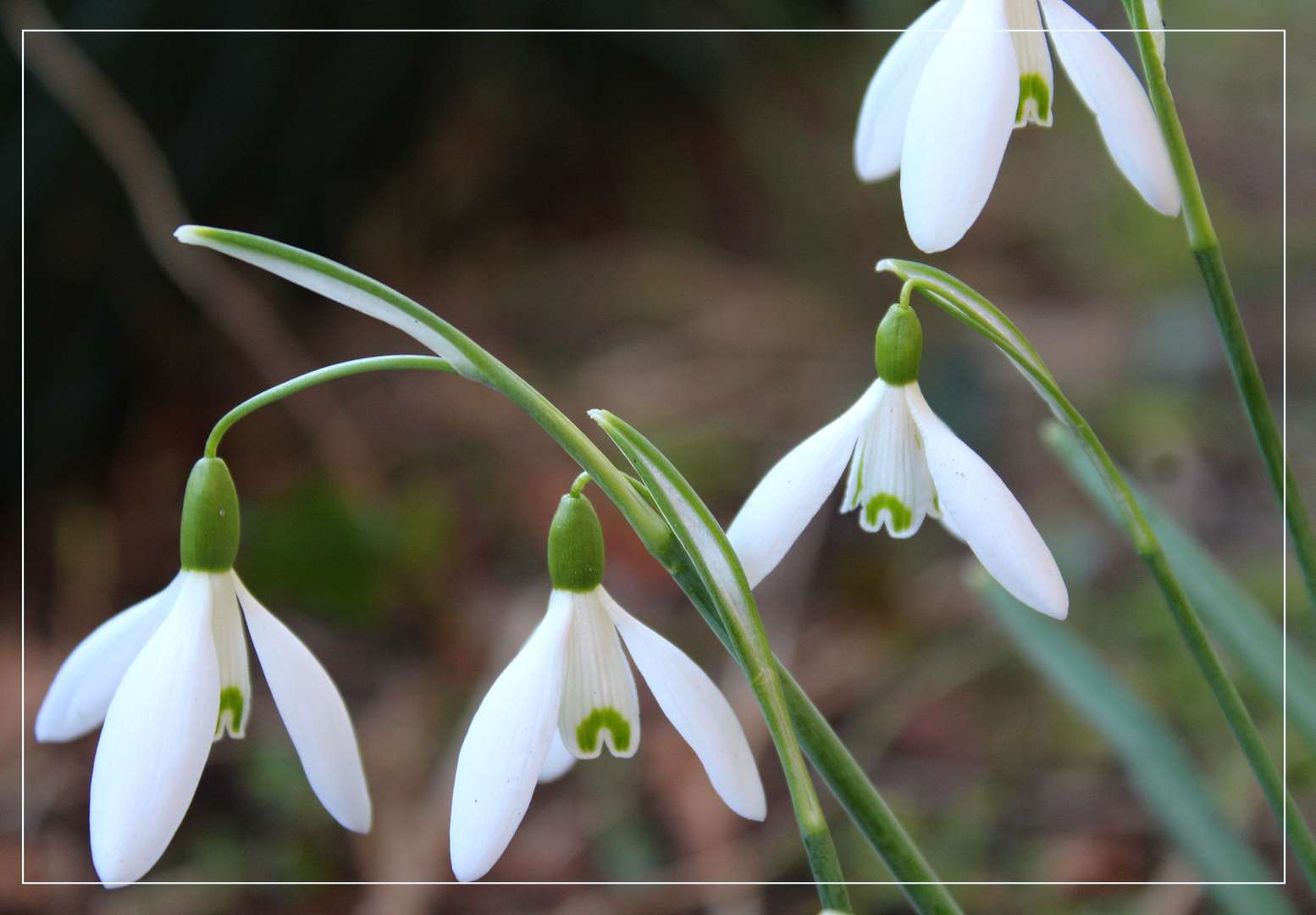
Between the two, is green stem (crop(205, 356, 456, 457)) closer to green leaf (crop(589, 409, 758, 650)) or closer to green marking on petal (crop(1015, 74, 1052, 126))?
green leaf (crop(589, 409, 758, 650))

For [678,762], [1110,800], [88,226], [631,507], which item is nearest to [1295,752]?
[1110,800]

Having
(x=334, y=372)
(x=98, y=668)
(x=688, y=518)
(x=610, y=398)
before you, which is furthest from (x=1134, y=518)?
(x=610, y=398)

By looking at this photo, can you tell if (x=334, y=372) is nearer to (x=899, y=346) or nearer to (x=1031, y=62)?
(x=899, y=346)

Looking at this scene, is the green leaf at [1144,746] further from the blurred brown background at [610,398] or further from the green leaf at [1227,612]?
the blurred brown background at [610,398]

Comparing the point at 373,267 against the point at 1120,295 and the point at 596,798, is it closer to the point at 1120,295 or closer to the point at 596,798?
the point at 596,798

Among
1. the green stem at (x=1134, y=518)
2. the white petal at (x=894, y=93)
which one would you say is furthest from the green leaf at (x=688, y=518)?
the white petal at (x=894, y=93)

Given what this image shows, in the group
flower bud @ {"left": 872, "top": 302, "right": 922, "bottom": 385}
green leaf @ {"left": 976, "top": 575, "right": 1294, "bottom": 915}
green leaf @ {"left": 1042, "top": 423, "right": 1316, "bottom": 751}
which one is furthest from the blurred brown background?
flower bud @ {"left": 872, "top": 302, "right": 922, "bottom": 385}
